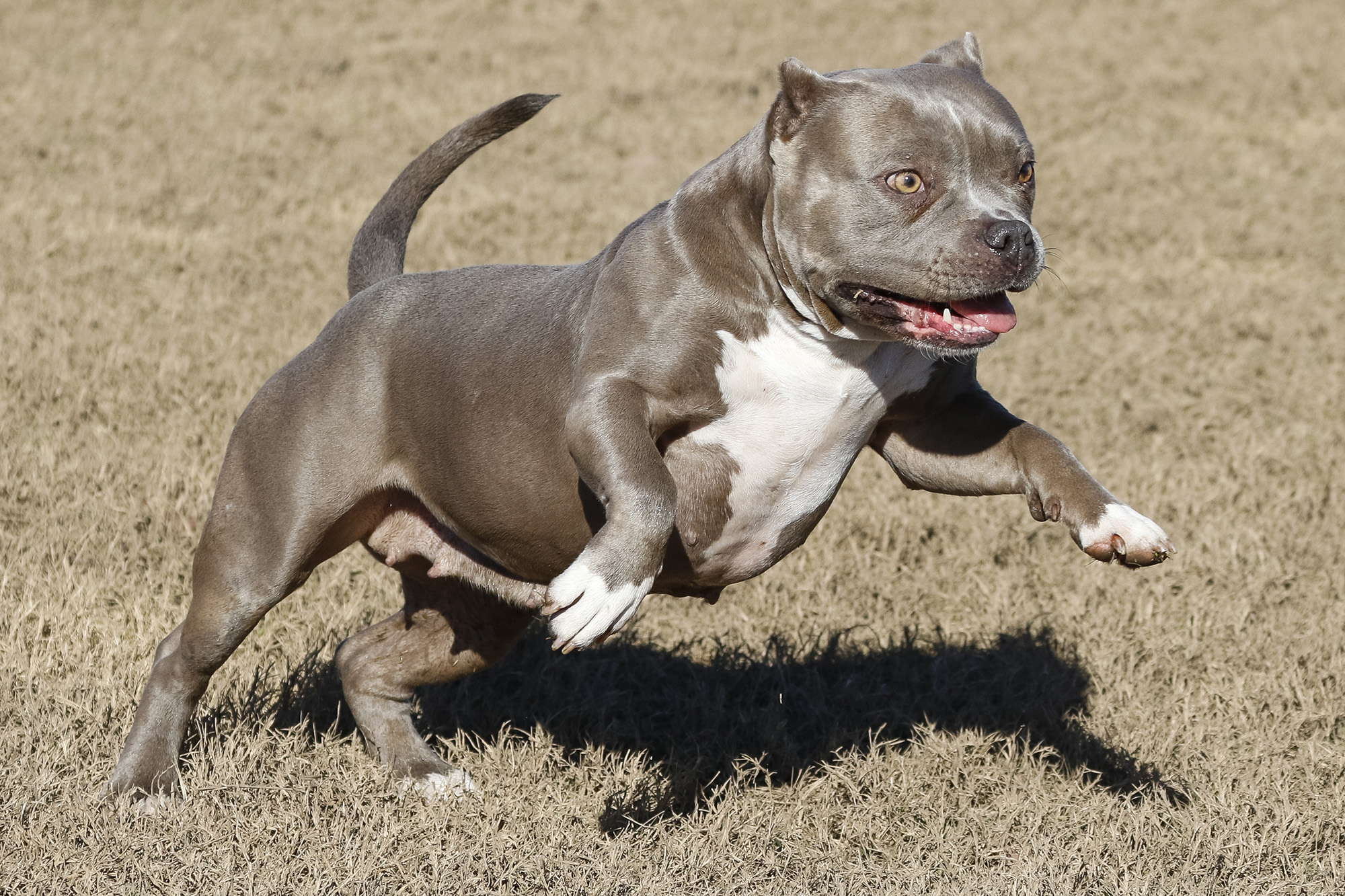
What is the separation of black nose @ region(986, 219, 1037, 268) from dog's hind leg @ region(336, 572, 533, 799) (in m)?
2.04

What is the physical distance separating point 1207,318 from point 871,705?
19.0 ft

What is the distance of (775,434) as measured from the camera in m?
3.69

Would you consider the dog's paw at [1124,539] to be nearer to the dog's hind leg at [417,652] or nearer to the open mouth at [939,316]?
the open mouth at [939,316]

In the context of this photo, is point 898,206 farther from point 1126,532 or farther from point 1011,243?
point 1126,532

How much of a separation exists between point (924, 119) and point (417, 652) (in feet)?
8.02

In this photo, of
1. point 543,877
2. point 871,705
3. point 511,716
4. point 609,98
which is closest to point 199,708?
point 511,716

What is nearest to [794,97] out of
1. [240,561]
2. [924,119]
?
[924,119]

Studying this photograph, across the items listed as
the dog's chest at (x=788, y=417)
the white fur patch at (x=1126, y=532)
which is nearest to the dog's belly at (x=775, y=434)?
the dog's chest at (x=788, y=417)

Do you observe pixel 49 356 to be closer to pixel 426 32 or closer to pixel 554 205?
pixel 554 205

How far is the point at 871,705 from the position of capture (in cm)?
505

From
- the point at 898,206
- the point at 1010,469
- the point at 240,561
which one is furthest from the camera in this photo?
the point at 240,561

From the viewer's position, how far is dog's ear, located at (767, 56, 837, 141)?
3494 millimetres

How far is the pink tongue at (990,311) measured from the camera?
3.47 metres

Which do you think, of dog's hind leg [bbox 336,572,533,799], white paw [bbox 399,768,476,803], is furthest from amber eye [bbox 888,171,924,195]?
white paw [bbox 399,768,476,803]
